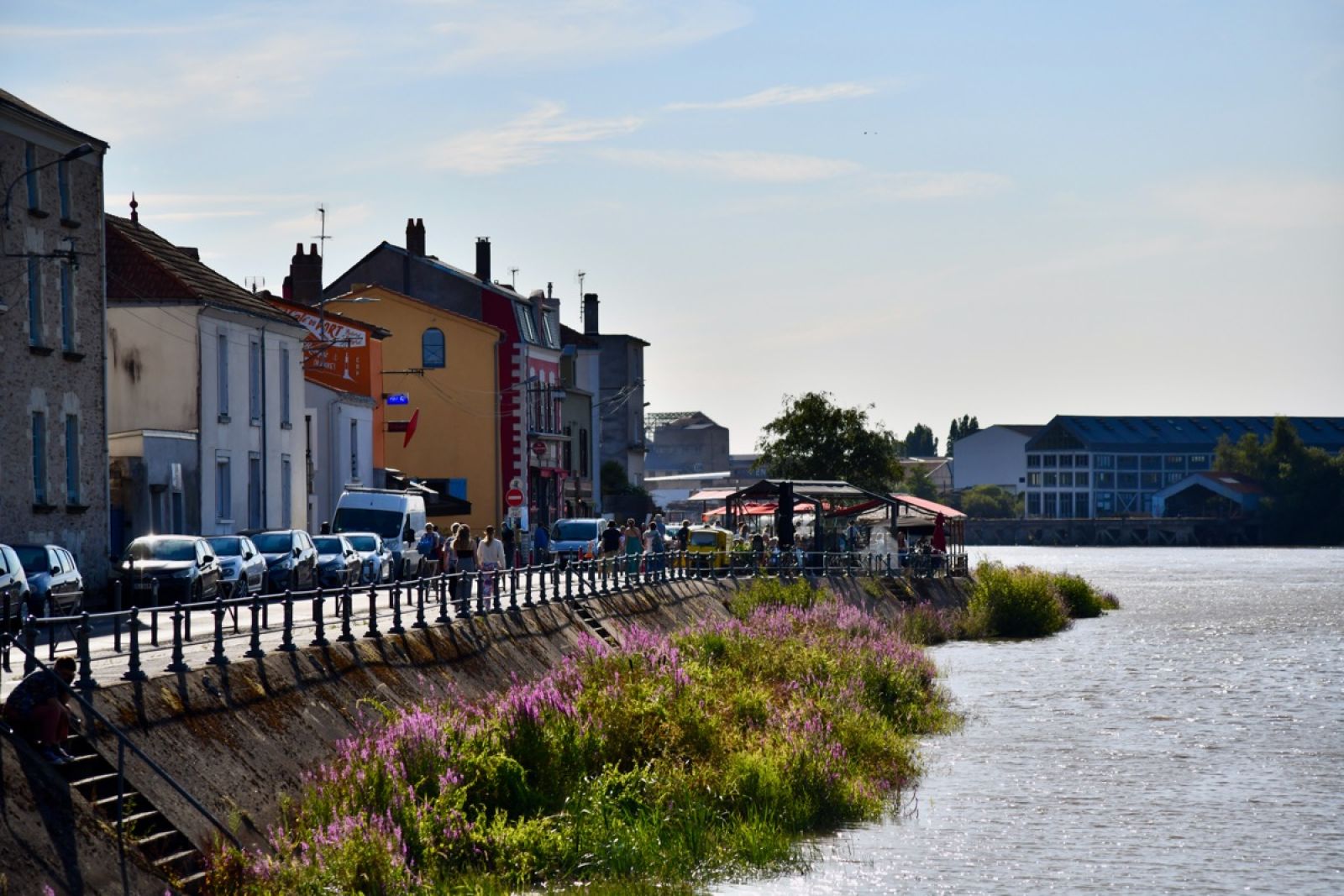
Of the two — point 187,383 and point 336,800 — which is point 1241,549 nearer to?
point 187,383

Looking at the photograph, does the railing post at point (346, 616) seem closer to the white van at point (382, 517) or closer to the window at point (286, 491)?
the white van at point (382, 517)

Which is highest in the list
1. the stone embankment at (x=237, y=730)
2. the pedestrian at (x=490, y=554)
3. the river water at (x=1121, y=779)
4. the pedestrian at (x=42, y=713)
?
the pedestrian at (x=490, y=554)

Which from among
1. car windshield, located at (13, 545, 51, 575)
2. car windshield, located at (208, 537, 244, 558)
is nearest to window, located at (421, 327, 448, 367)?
car windshield, located at (208, 537, 244, 558)

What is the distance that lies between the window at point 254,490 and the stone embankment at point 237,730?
20857mm

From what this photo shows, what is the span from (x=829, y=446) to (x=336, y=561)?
175ft

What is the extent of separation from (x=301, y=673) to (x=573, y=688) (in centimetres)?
409

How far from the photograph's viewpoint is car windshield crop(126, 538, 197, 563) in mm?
32875

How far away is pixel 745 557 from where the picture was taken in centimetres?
5475

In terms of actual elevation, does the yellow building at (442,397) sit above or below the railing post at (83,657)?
above

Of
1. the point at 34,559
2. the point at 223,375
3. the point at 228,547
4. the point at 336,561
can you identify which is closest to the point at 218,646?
the point at 34,559

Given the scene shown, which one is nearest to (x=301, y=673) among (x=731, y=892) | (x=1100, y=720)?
(x=731, y=892)

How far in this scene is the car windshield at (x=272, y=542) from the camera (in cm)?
3847

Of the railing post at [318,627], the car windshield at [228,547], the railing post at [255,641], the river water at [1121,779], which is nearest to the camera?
the railing post at [255,641]

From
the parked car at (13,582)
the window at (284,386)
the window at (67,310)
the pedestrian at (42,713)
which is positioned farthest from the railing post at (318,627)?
the window at (284,386)
